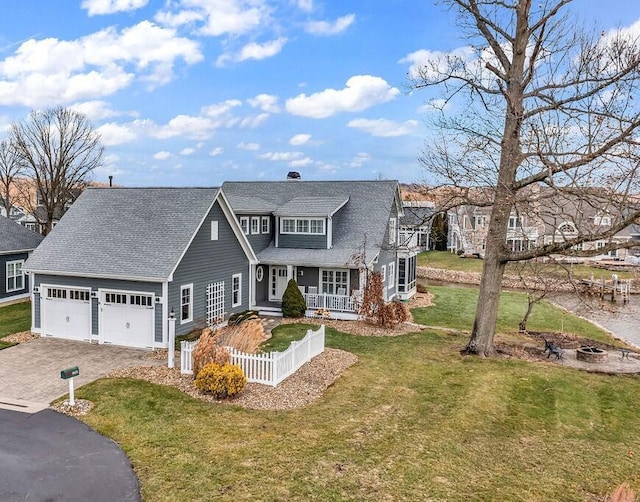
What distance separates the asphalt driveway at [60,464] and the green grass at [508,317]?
16336 millimetres

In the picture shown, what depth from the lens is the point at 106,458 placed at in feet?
27.4

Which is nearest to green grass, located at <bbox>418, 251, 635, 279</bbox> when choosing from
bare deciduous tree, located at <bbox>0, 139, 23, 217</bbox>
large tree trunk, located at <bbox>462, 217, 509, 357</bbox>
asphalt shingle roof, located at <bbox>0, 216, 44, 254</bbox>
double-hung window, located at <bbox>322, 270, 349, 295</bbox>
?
double-hung window, located at <bbox>322, 270, 349, 295</bbox>

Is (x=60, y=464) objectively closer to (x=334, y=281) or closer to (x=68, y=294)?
(x=68, y=294)

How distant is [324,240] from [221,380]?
44.7ft

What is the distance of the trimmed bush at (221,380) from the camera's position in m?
11.2

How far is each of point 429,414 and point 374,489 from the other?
3.70 metres

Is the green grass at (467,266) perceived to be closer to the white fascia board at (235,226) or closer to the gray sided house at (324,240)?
the gray sided house at (324,240)

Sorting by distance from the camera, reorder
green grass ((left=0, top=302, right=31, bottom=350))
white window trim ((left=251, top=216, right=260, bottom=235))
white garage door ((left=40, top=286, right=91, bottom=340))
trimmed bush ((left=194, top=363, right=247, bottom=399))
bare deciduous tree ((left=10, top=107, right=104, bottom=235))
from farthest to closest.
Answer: bare deciduous tree ((left=10, top=107, right=104, bottom=235))
white window trim ((left=251, top=216, right=260, bottom=235))
green grass ((left=0, top=302, right=31, bottom=350))
white garage door ((left=40, top=286, right=91, bottom=340))
trimmed bush ((left=194, top=363, right=247, bottom=399))

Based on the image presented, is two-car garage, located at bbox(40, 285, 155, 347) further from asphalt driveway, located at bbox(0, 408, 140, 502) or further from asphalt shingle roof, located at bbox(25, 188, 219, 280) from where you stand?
asphalt driveway, located at bbox(0, 408, 140, 502)

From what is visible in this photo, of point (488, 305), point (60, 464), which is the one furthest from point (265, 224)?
point (60, 464)

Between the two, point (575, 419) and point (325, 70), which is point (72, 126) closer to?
point (325, 70)

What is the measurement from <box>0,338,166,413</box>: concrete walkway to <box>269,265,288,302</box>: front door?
9.44 m

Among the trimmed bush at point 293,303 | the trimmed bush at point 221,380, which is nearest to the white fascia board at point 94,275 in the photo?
the trimmed bush at point 221,380

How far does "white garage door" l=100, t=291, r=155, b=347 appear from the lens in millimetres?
15977
